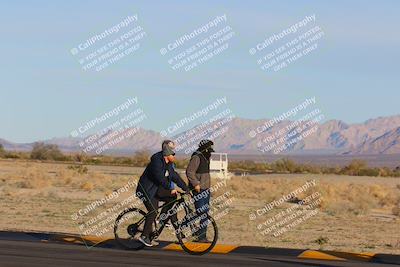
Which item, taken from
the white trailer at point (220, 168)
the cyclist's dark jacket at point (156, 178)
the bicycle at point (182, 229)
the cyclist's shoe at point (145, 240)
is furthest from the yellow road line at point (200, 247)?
the white trailer at point (220, 168)

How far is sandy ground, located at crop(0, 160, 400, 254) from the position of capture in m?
21.7

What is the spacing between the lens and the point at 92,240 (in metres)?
17.5

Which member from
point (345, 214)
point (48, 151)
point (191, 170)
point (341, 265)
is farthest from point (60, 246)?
point (48, 151)

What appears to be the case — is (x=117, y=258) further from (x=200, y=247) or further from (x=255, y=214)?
(x=255, y=214)

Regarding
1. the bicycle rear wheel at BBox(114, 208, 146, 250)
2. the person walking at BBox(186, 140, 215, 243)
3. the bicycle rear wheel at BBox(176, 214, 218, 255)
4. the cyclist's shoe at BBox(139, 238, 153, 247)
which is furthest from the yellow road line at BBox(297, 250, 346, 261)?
the bicycle rear wheel at BBox(114, 208, 146, 250)

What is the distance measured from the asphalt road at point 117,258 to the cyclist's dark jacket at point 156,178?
1.07 metres

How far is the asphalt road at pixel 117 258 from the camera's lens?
45.4 feet

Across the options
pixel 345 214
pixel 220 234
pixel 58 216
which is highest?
pixel 58 216

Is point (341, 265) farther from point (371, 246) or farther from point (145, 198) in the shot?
point (371, 246)

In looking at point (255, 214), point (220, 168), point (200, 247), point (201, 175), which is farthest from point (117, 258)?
point (220, 168)

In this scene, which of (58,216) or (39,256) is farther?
(58,216)

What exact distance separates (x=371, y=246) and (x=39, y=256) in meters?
8.72

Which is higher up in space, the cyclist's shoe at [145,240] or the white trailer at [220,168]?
the cyclist's shoe at [145,240]

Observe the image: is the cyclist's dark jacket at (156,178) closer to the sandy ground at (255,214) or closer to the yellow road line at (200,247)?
the yellow road line at (200,247)
